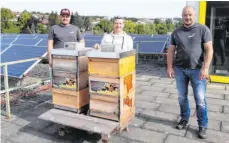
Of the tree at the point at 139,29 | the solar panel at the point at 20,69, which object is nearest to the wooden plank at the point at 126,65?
the solar panel at the point at 20,69

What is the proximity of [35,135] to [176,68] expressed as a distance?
273cm

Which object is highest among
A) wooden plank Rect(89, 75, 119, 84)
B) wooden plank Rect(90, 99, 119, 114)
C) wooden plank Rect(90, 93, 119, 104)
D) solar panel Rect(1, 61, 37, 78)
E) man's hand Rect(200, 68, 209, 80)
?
man's hand Rect(200, 68, 209, 80)

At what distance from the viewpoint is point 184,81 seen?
14.7 feet

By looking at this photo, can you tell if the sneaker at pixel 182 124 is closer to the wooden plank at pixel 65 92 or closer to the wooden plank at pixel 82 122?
the wooden plank at pixel 82 122

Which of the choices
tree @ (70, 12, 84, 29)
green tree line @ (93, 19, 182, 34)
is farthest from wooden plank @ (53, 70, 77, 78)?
tree @ (70, 12, 84, 29)

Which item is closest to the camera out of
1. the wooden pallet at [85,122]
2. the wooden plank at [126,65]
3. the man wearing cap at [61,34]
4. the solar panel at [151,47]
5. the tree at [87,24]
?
the wooden pallet at [85,122]

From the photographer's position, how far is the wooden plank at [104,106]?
161 inches

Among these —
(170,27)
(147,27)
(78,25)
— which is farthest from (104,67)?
(78,25)

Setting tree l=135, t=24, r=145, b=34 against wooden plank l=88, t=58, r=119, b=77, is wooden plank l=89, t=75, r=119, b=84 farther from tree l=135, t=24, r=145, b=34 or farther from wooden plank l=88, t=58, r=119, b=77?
tree l=135, t=24, r=145, b=34

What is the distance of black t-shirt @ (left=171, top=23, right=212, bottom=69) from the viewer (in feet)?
13.4

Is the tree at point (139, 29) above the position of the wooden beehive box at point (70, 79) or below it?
above

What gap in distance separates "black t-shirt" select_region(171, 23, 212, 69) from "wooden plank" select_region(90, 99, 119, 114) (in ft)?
4.48

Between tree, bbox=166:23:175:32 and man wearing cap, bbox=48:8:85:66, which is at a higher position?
tree, bbox=166:23:175:32

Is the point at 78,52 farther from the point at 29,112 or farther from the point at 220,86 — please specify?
the point at 220,86
